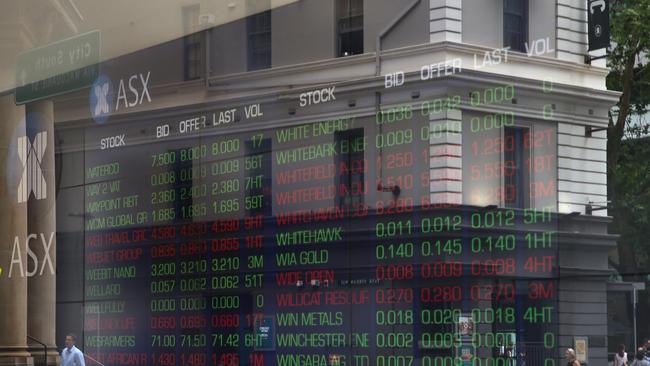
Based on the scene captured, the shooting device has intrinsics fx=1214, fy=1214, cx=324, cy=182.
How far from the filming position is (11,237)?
795 cm

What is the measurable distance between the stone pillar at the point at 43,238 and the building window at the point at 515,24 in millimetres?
3723

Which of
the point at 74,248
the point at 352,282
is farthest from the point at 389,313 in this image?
the point at 74,248

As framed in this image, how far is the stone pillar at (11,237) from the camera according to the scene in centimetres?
773

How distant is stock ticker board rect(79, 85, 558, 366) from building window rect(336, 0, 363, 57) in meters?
0.33

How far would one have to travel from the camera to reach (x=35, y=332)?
25.0 ft

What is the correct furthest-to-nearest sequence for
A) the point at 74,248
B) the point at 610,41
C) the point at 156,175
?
the point at 74,248
the point at 156,175
the point at 610,41

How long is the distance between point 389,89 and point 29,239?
133 inches

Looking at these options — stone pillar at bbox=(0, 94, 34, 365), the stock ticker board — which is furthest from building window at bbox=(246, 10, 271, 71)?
stone pillar at bbox=(0, 94, 34, 365)

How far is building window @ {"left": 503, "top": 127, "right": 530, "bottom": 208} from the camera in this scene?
15.6 feet

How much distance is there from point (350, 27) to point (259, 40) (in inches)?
27.7

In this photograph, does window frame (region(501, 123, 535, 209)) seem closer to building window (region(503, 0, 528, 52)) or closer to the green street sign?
building window (region(503, 0, 528, 52))

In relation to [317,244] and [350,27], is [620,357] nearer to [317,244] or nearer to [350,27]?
[317,244]

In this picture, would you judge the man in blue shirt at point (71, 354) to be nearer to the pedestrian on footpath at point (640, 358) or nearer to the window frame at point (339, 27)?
the window frame at point (339, 27)

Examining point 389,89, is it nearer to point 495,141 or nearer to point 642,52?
point 495,141
